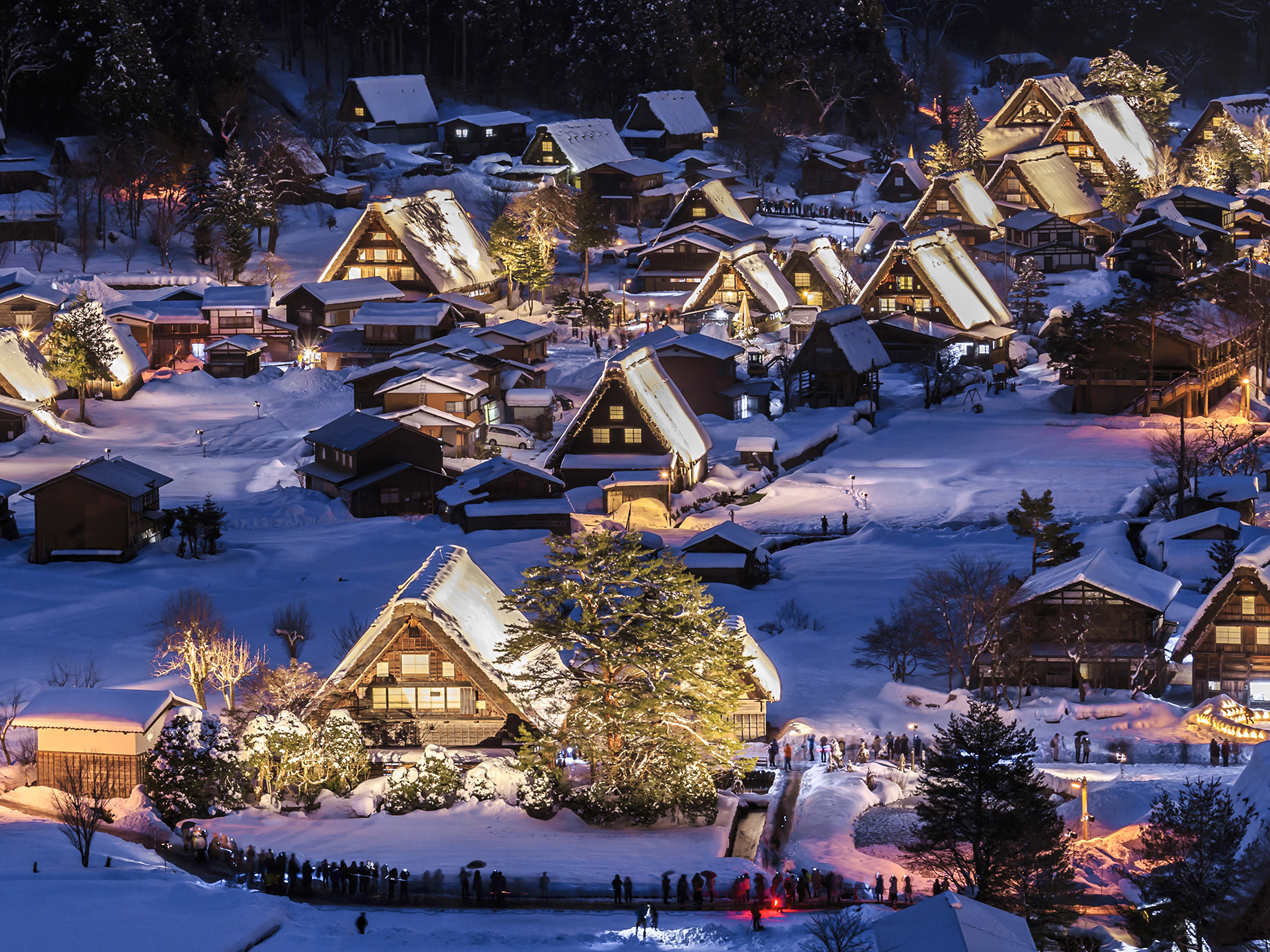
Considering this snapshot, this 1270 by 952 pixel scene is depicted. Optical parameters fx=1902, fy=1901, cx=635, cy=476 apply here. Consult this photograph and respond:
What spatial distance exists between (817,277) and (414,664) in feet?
134

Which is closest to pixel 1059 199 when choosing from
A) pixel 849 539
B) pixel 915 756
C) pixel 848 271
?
pixel 848 271

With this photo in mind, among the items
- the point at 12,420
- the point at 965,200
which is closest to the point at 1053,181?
the point at 965,200

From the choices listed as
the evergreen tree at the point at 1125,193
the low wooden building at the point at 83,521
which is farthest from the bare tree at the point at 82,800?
the evergreen tree at the point at 1125,193

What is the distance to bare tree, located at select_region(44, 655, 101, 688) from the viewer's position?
1262 inches

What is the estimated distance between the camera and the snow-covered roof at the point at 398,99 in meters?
85.3

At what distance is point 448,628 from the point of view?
1124 inches

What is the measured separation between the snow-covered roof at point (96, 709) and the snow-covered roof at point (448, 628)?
2.60m

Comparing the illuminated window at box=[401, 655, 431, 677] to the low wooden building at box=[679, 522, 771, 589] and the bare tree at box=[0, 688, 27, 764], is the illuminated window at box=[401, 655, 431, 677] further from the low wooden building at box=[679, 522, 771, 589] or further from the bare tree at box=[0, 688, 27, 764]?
the low wooden building at box=[679, 522, 771, 589]

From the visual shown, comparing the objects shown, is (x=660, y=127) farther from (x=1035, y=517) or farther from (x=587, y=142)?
(x=1035, y=517)

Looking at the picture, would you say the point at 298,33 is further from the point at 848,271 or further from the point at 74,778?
the point at 74,778

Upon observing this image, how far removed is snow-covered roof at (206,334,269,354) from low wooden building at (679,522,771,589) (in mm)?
24153

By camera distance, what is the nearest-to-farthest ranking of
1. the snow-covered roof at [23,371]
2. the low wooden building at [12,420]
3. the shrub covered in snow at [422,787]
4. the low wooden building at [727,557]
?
the shrub covered in snow at [422,787] < the low wooden building at [727,557] < the low wooden building at [12,420] < the snow-covered roof at [23,371]

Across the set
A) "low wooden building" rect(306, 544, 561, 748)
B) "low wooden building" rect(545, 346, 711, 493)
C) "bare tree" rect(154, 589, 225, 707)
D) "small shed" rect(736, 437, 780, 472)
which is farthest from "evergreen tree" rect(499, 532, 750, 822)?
"small shed" rect(736, 437, 780, 472)

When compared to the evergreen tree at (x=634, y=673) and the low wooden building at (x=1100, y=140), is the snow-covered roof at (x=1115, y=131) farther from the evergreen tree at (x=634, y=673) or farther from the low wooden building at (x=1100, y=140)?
the evergreen tree at (x=634, y=673)
